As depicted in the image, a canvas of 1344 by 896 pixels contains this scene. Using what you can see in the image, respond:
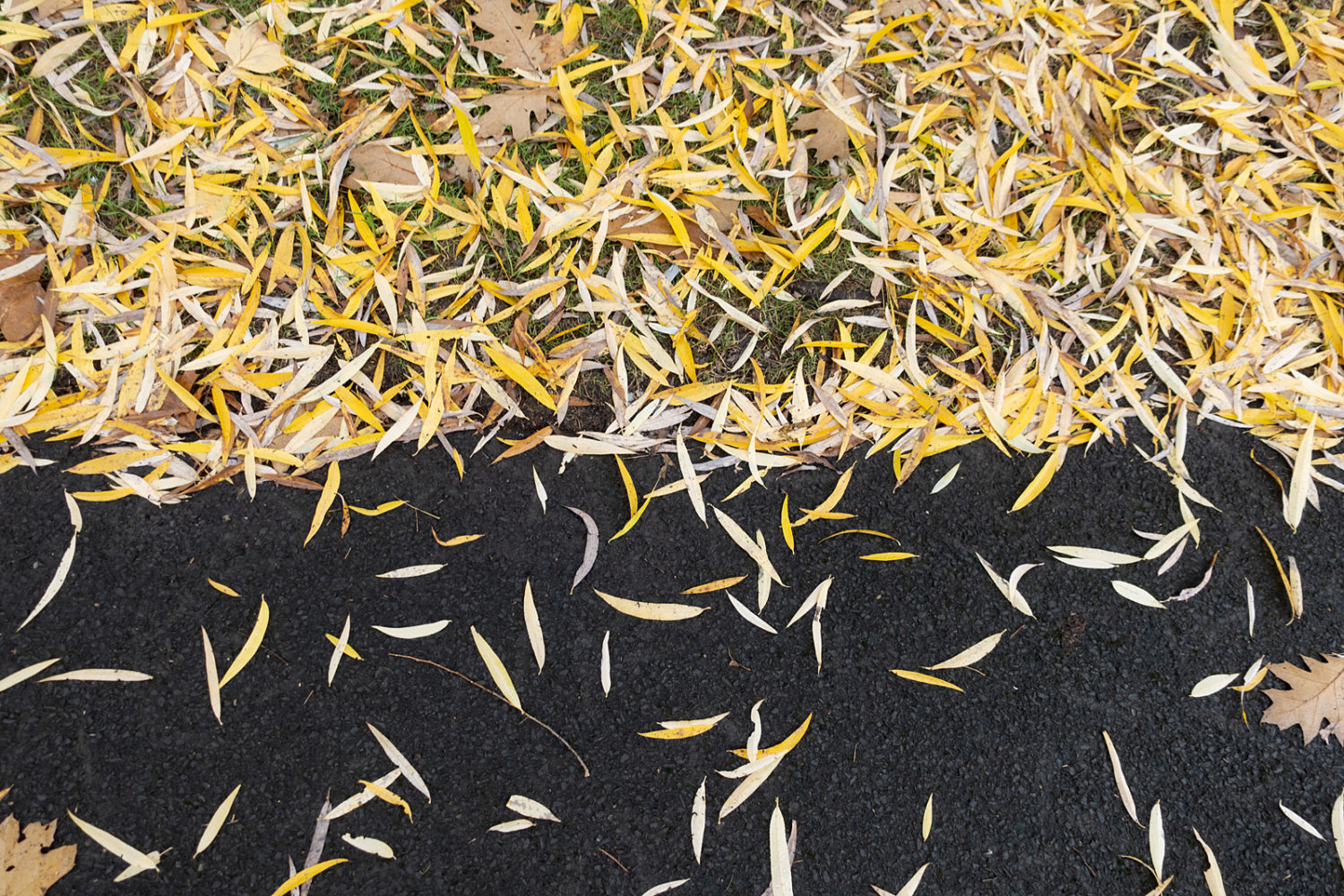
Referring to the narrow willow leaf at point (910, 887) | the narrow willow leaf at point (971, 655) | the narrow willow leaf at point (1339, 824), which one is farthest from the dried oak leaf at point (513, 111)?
the narrow willow leaf at point (1339, 824)

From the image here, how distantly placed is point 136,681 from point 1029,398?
233 cm

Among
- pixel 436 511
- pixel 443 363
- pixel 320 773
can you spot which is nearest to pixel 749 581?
pixel 436 511

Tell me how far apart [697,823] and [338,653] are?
95 centimetres

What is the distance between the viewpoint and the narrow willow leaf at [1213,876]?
182cm

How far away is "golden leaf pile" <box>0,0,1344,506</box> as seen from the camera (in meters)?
1.91

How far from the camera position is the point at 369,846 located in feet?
5.61

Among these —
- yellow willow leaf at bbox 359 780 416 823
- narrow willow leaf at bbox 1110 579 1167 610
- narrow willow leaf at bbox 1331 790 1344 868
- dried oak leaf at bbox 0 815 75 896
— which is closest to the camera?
dried oak leaf at bbox 0 815 75 896

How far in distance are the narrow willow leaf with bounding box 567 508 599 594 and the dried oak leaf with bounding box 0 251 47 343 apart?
1.40 m

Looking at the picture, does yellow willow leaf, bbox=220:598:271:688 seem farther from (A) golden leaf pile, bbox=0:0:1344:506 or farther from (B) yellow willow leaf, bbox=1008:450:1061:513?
(B) yellow willow leaf, bbox=1008:450:1061:513

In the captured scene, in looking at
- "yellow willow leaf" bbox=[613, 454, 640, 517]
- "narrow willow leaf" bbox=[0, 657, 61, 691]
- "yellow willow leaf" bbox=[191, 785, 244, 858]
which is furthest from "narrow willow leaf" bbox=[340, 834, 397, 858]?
"yellow willow leaf" bbox=[613, 454, 640, 517]

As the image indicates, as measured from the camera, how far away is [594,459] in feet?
6.38

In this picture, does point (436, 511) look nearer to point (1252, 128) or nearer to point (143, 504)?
point (143, 504)

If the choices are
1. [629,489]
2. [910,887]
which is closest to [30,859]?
[629,489]

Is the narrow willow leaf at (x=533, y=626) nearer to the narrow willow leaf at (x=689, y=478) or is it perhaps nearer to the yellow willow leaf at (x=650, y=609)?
the yellow willow leaf at (x=650, y=609)
